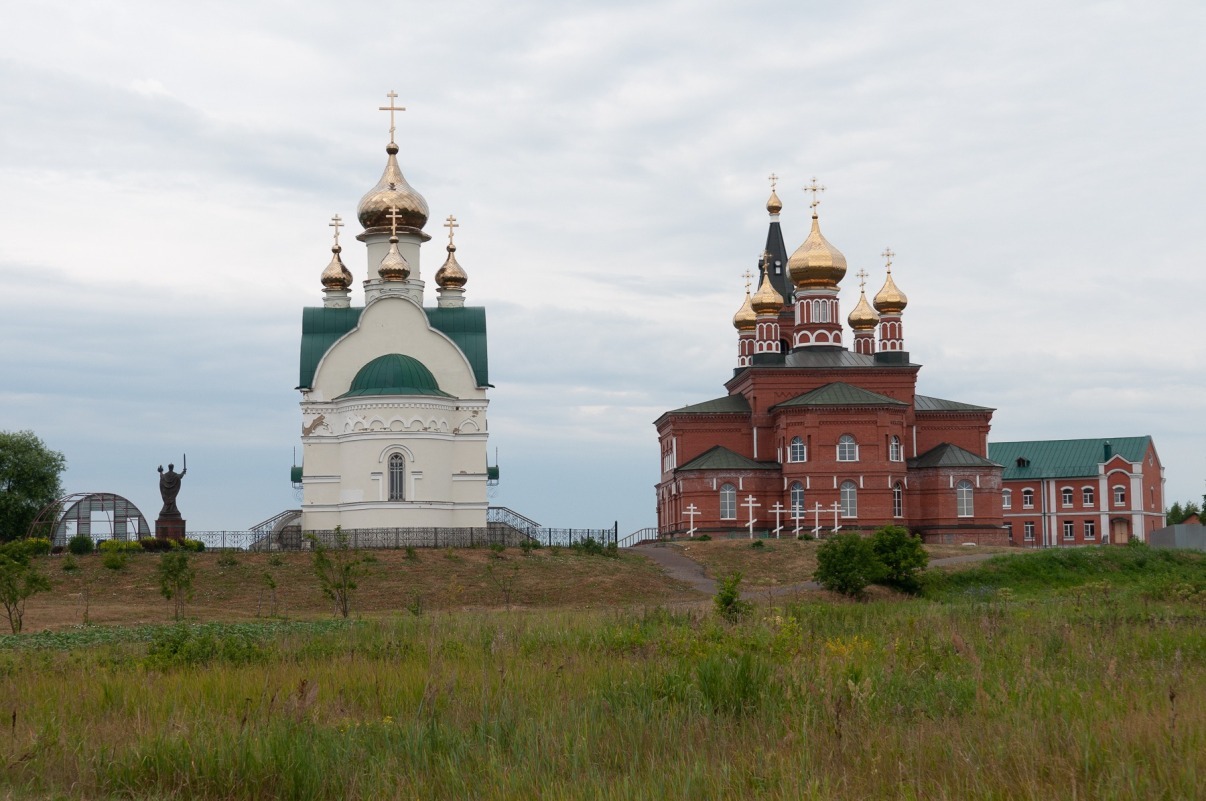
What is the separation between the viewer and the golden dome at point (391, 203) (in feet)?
156

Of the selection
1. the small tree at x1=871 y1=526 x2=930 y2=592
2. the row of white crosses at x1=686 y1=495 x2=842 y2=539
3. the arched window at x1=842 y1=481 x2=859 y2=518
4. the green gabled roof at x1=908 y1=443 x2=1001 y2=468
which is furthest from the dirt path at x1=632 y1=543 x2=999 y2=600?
the green gabled roof at x1=908 y1=443 x2=1001 y2=468

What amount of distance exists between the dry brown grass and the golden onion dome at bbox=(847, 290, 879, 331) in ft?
73.2

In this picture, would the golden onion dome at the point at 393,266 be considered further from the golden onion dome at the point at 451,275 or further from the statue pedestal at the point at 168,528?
the statue pedestal at the point at 168,528

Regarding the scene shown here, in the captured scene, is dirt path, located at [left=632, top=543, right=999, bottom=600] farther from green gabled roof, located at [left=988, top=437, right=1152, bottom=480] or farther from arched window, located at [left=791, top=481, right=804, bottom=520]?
green gabled roof, located at [left=988, top=437, right=1152, bottom=480]

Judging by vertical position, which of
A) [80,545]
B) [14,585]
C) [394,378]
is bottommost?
[14,585]

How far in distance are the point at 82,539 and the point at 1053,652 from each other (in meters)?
29.8

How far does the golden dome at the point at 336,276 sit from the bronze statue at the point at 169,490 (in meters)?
15.6

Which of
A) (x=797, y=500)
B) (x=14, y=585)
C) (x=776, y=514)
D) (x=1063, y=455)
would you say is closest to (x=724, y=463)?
(x=776, y=514)

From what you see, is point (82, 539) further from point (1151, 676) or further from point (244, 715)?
point (1151, 676)

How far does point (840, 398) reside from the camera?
46.4 metres

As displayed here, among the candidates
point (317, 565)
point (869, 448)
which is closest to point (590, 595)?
point (317, 565)

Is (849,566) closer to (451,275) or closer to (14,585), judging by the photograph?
(14,585)

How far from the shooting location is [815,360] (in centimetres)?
5034

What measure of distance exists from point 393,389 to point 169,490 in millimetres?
7562
